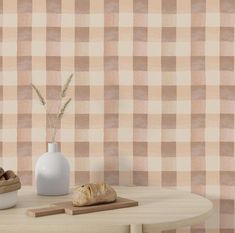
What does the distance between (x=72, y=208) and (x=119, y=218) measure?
0.14 metres

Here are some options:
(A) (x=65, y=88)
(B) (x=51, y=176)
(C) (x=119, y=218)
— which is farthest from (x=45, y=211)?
(A) (x=65, y=88)

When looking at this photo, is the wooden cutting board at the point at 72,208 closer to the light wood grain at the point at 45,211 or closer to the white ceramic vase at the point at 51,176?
the light wood grain at the point at 45,211

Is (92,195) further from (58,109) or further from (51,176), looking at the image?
(58,109)

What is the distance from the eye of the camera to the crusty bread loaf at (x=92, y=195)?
5.20 ft

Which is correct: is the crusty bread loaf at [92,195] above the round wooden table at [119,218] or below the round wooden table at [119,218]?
above

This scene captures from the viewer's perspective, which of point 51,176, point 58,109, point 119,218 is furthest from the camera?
point 58,109

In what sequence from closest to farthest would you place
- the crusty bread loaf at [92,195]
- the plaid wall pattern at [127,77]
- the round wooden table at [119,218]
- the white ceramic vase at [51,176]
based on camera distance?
the round wooden table at [119,218]
the crusty bread loaf at [92,195]
the white ceramic vase at [51,176]
the plaid wall pattern at [127,77]

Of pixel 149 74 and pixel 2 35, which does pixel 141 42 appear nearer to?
pixel 149 74

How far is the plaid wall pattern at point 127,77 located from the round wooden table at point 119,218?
1.26ft

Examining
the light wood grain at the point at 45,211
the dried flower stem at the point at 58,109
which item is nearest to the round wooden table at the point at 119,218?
the light wood grain at the point at 45,211

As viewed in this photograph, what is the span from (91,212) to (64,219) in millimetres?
110

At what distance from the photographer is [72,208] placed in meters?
1.55

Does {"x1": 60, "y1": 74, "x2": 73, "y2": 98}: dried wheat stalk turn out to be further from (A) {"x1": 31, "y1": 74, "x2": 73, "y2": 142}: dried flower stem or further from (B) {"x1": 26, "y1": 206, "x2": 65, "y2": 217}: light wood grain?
(B) {"x1": 26, "y1": 206, "x2": 65, "y2": 217}: light wood grain

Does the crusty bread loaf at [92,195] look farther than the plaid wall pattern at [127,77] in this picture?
No
